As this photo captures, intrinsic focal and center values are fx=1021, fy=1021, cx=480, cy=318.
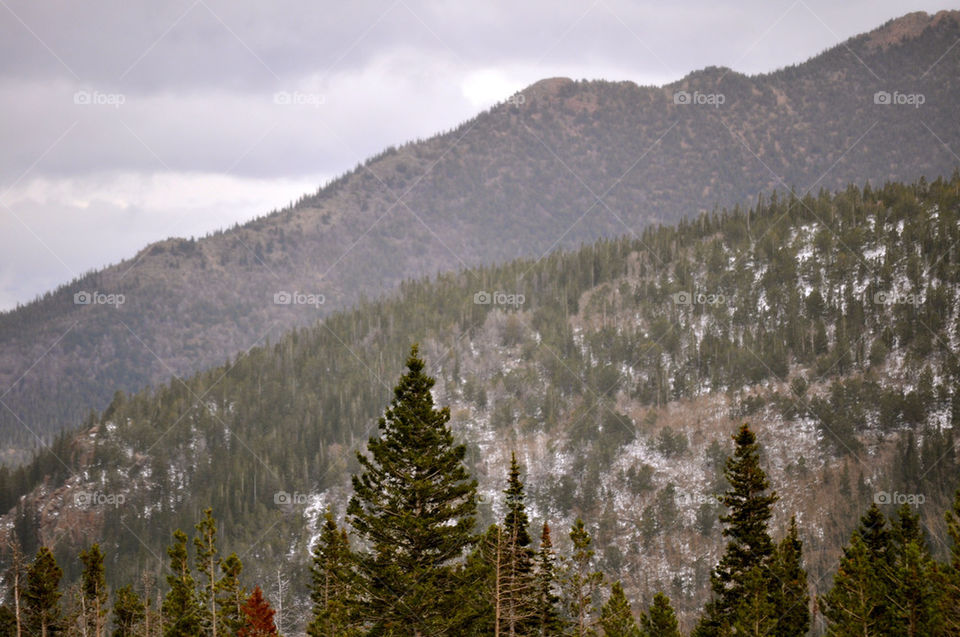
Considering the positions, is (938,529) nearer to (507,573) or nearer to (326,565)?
(326,565)

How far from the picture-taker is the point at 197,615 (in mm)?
55156

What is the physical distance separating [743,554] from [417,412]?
2123 cm

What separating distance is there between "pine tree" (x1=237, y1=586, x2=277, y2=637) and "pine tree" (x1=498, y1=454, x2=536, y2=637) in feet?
59.6

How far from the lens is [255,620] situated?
57188 mm

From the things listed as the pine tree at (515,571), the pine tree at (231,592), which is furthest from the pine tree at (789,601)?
the pine tree at (231,592)

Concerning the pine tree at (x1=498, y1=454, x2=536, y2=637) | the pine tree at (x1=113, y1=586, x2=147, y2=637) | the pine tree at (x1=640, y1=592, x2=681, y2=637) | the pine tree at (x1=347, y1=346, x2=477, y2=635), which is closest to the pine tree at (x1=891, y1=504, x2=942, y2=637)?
the pine tree at (x1=640, y1=592, x2=681, y2=637)

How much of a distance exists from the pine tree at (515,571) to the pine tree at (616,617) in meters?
5.42

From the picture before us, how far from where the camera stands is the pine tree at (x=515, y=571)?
4134 centimetres

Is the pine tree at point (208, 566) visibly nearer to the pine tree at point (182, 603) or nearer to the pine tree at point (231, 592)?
the pine tree at point (231, 592)

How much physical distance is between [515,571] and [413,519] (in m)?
6.45

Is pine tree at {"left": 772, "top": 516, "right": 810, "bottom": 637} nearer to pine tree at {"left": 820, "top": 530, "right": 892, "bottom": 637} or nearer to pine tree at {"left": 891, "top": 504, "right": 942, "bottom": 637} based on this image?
pine tree at {"left": 820, "top": 530, "right": 892, "bottom": 637}

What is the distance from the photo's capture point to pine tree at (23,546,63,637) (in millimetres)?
63656

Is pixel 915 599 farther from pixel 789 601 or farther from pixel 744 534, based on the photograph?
pixel 744 534
